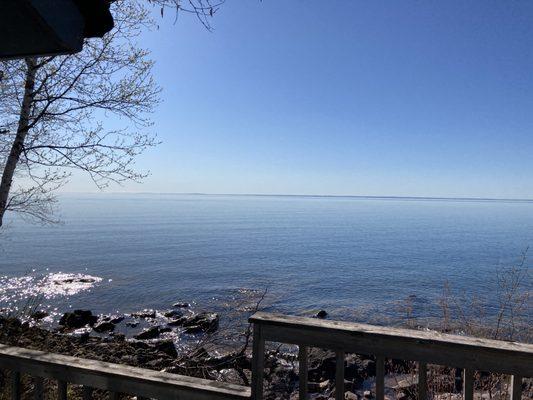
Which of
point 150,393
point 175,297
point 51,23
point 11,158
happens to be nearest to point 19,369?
point 150,393

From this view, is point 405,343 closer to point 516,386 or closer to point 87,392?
point 516,386

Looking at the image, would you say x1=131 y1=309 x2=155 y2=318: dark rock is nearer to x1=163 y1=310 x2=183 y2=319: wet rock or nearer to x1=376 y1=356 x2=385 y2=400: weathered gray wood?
x1=163 y1=310 x2=183 y2=319: wet rock

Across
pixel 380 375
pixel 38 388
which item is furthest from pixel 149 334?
pixel 380 375

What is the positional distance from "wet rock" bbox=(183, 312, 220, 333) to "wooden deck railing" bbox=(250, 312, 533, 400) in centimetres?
1842

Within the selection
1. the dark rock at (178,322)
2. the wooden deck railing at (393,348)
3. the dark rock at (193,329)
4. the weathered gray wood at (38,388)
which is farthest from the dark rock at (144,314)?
the wooden deck railing at (393,348)

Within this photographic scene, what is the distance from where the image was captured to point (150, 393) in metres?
2.90

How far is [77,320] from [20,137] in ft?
48.8

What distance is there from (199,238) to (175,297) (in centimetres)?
3801

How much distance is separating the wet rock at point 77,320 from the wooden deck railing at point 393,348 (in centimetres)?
2106

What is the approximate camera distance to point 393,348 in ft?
8.05

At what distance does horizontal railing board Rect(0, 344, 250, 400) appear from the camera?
2.81 m

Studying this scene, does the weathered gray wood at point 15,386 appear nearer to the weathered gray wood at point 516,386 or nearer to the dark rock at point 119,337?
the weathered gray wood at point 516,386

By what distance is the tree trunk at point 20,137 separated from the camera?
29.6 feet

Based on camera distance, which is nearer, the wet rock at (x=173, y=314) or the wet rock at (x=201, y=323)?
the wet rock at (x=201, y=323)
